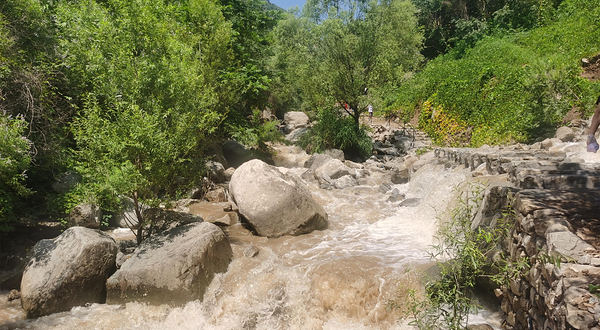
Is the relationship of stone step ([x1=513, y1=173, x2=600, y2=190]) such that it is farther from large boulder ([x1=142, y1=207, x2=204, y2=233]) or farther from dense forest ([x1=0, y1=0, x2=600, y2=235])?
large boulder ([x1=142, y1=207, x2=204, y2=233])

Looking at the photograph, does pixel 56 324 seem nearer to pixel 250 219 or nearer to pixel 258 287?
pixel 258 287

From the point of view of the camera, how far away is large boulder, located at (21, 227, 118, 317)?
210 inches

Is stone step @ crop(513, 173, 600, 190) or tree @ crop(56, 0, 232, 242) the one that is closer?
stone step @ crop(513, 173, 600, 190)

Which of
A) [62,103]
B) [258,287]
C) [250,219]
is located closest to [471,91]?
[250,219]

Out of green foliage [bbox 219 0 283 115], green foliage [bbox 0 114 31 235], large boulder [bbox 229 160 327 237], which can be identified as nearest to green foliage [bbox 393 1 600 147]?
large boulder [bbox 229 160 327 237]

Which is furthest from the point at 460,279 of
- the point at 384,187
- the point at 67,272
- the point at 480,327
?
the point at 384,187

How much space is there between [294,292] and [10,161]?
505 cm

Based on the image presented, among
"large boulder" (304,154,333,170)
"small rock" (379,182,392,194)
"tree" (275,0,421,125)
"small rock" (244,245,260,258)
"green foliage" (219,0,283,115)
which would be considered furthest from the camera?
"tree" (275,0,421,125)

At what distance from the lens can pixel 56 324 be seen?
5.10 metres

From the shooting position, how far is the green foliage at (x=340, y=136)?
17.6 meters

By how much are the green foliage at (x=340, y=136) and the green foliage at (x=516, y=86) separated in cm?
338

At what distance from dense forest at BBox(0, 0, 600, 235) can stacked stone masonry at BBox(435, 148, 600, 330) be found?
5.52 meters

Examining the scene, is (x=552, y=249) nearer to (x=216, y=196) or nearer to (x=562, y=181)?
(x=562, y=181)

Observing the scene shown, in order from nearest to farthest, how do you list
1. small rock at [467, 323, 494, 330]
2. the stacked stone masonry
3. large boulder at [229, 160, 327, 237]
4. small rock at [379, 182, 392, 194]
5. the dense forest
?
1. the stacked stone masonry
2. small rock at [467, 323, 494, 330]
3. the dense forest
4. large boulder at [229, 160, 327, 237]
5. small rock at [379, 182, 392, 194]
